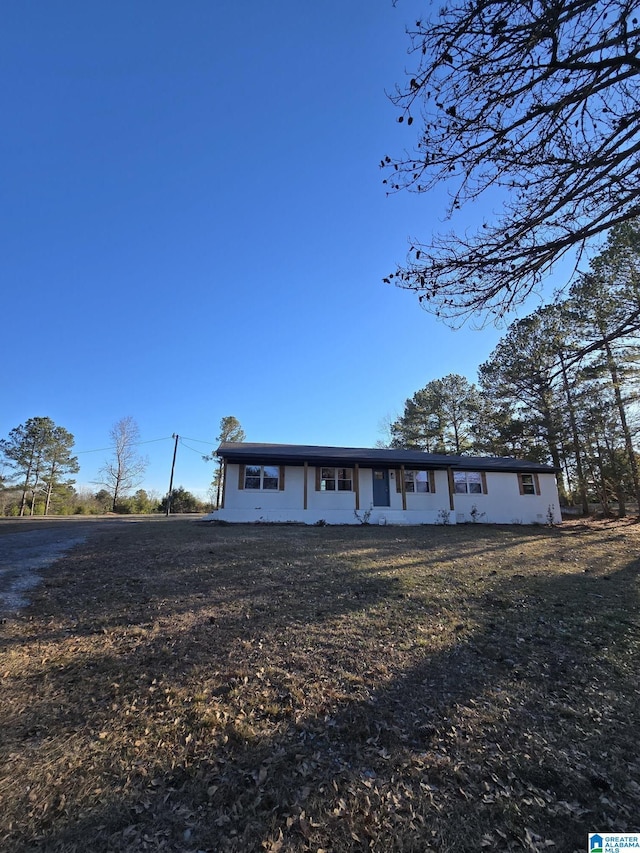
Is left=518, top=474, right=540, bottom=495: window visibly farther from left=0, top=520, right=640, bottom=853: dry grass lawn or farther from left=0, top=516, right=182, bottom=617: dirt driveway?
left=0, top=516, right=182, bottom=617: dirt driveway

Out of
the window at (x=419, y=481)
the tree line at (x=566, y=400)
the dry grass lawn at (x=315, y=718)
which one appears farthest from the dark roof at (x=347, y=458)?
the dry grass lawn at (x=315, y=718)

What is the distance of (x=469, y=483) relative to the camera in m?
19.2

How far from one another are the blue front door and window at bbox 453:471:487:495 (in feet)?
11.5

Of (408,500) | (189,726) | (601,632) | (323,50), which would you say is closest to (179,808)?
(189,726)

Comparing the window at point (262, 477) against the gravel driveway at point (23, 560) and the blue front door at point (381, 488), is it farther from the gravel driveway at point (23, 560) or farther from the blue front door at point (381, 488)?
the gravel driveway at point (23, 560)

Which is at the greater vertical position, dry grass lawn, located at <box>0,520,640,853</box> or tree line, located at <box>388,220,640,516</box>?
tree line, located at <box>388,220,640,516</box>

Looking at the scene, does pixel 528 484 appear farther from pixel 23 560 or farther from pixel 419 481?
pixel 23 560

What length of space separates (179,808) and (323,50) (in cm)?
813


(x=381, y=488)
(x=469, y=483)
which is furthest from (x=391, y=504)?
(x=469, y=483)

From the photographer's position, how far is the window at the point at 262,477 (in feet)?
55.2

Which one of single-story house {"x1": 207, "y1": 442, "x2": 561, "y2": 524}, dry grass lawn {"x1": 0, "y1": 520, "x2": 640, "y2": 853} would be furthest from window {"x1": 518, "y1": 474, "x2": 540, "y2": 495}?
dry grass lawn {"x1": 0, "y1": 520, "x2": 640, "y2": 853}

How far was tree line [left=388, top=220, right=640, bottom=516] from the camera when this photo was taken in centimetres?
666

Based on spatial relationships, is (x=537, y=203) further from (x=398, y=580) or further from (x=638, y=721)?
(x=398, y=580)

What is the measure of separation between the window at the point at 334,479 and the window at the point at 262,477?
1801mm
